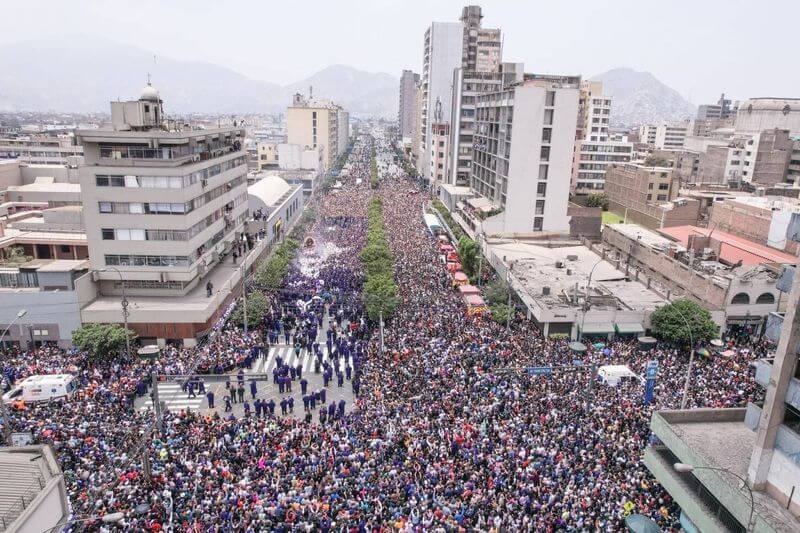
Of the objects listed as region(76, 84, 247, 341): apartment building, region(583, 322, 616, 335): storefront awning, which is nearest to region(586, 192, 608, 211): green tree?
region(583, 322, 616, 335): storefront awning

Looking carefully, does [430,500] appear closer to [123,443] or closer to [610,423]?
[610,423]

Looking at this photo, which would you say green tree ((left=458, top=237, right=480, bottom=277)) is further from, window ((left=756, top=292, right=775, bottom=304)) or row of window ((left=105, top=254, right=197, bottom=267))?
row of window ((left=105, top=254, right=197, bottom=267))

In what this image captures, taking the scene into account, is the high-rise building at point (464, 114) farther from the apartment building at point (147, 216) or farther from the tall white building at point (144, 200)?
the apartment building at point (147, 216)

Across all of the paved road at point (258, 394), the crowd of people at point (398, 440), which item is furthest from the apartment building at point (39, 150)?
the paved road at point (258, 394)

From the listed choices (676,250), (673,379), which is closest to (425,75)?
(676,250)

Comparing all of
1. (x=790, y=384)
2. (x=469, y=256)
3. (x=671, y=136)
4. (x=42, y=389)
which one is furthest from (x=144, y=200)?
(x=671, y=136)

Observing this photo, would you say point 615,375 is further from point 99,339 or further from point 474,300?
point 99,339
